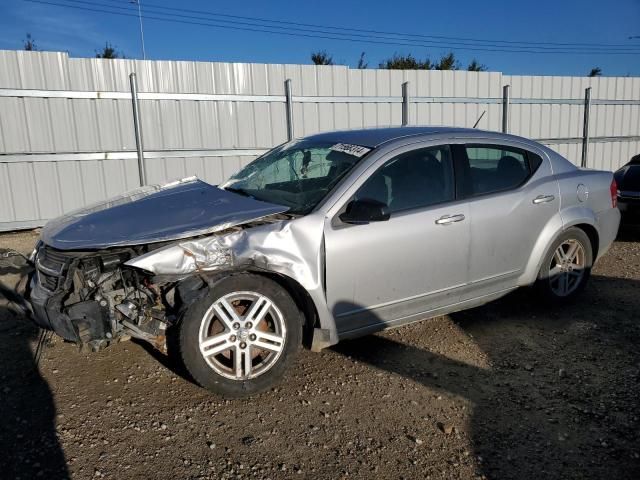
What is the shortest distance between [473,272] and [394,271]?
2.51ft

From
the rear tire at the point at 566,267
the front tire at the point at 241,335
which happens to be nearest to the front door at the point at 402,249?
the front tire at the point at 241,335

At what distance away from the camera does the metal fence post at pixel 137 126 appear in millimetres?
8359

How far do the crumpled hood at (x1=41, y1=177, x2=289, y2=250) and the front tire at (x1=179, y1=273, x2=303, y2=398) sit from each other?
0.40m

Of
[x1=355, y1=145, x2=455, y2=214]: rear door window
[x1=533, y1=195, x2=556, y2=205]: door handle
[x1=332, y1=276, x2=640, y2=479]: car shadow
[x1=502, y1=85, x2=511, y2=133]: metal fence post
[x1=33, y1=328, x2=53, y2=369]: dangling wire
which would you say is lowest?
[x1=332, y1=276, x2=640, y2=479]: car shadow

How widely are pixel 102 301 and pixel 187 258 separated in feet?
1.85

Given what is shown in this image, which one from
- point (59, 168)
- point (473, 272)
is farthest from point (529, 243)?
point (59, 168)

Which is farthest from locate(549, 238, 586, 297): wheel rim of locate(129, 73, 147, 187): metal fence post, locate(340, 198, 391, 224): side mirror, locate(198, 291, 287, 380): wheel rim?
locate(129, 73, 147, 187): metal fence post

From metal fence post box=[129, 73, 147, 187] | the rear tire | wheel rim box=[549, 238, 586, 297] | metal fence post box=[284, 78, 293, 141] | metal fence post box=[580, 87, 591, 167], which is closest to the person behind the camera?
the rear tire

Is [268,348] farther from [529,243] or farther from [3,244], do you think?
[3,244]

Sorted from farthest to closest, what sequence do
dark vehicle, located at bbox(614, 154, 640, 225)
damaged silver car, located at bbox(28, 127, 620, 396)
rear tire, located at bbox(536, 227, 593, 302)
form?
dark vehicle, located at bbox(614, 154, 640, 225) → rear tire, located at bbox(536, 227, 593, 302) → damaged silver car, located at bbox(28, 127, 620, 396)

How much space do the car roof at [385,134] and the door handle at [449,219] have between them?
68cm

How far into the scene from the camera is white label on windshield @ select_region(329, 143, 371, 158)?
3.71 metres

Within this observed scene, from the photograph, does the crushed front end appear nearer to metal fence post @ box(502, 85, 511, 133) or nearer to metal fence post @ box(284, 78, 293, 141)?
metal fence post @ box(284, 78, 293, 141)

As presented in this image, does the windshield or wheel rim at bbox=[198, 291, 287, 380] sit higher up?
the windshield
